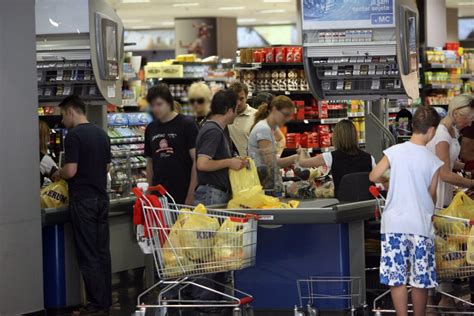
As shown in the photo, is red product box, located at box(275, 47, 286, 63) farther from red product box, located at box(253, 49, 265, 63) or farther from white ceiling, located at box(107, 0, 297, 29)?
white ceiling, located at box(107, 0, 297, 29)

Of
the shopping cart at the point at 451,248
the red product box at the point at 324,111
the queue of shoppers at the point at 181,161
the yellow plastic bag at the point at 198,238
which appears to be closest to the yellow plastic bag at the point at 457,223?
the shopping cart at the point at 451,248

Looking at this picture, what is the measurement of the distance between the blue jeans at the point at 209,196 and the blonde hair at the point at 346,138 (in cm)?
94

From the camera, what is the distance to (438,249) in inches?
256

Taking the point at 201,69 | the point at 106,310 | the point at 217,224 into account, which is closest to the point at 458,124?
the point at 217,224

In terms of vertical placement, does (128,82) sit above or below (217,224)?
above

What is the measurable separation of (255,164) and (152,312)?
4.38 ft

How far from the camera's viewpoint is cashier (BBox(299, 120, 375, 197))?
765 cm

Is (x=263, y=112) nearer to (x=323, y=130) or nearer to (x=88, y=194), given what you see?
(x=88, y=194)

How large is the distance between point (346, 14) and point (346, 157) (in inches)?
41.5

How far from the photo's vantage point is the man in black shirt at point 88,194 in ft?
25.7

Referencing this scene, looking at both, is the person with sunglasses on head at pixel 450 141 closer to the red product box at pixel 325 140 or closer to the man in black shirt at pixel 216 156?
the man in black shirt at pixel 216 156

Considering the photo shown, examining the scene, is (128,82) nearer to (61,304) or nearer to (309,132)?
(309,132)

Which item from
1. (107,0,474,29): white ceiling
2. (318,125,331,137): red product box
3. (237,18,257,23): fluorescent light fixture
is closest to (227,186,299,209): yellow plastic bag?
(318,125,331,137): red product box

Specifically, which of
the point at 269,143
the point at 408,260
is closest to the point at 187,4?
the point at 269,143
